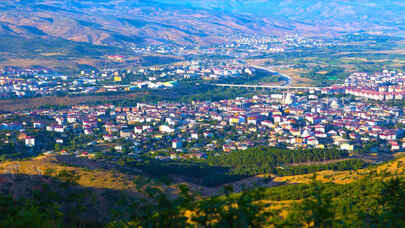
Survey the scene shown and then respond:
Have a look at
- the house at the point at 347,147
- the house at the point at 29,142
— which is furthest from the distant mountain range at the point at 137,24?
the house at the point at 347,147

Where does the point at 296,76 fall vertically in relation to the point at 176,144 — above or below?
above

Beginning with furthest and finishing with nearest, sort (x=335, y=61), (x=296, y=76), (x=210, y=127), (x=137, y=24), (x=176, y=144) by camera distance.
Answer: (x=137, y=24)
(x=335, y=61)
(x=296, y=76)
(x=210, y=127)
(x=176, y=144)

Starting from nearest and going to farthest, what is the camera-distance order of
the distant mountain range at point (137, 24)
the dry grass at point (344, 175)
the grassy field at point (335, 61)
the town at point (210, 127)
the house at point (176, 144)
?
1. the dry grass at point (344, 175)
2. the town at point (210, 127)
3. the house at point (176, 144)
4. the grassy field at point (335, 61)
5. the distant mountain range at point (137, 24)

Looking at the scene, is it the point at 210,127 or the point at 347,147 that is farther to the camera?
the point at 210,127

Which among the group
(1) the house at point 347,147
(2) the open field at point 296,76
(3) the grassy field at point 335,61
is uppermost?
(3) the grassy field at point 335,61

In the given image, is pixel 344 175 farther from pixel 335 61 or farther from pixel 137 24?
pixel 137 24

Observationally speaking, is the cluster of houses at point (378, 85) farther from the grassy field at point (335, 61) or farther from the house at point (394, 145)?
the house at point (394, 145)

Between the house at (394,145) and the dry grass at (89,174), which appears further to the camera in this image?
the house at (394,145)

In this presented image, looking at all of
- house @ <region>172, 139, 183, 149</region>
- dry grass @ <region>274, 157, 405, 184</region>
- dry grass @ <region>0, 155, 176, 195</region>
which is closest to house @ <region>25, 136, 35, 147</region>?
house @ <region>172, 139, 183, 149</region>

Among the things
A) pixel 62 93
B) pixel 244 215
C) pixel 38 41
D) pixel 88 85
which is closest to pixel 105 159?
pixel 244 215

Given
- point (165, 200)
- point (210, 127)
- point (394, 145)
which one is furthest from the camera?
point (210, 127)

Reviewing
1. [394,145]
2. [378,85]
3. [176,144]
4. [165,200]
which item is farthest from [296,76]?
[165,200]

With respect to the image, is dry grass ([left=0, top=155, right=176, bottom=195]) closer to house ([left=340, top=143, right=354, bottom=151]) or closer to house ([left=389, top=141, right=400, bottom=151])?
house ([left=340, top=143, right=354, bottom=151])
